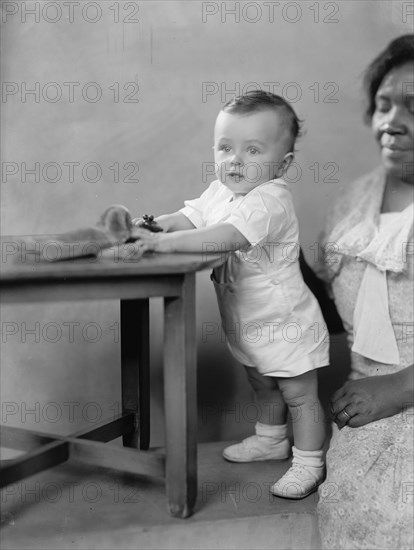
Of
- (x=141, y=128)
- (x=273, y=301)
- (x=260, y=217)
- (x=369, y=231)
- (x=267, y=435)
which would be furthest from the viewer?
(x=141, y=128)

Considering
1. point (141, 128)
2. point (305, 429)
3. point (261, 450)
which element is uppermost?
point (141, 128)

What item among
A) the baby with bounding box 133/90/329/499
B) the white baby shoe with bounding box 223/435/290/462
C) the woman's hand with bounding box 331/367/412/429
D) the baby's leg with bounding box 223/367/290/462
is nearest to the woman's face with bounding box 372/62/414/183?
the baby with bounding box 133/90/329/499

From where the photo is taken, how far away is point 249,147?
1749 millimetres

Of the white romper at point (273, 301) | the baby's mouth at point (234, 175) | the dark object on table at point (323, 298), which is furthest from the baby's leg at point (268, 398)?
the baby's mouth at point (234, 175)

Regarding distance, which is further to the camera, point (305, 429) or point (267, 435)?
point (267, 435)

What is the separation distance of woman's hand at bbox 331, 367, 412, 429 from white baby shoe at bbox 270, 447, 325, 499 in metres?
0.12

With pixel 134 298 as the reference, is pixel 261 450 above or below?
below

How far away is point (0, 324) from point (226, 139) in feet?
2.82

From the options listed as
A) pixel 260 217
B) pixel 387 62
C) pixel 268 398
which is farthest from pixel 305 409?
pixel 387 62

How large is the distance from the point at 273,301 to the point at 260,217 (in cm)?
22

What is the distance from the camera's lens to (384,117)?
6.37 ft

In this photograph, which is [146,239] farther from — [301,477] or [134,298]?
[301,477]

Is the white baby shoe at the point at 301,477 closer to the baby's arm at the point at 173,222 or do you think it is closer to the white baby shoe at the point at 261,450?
the white baby shoe at the point at 261,450

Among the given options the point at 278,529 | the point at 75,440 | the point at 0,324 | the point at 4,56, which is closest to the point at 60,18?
the point at 4,56
